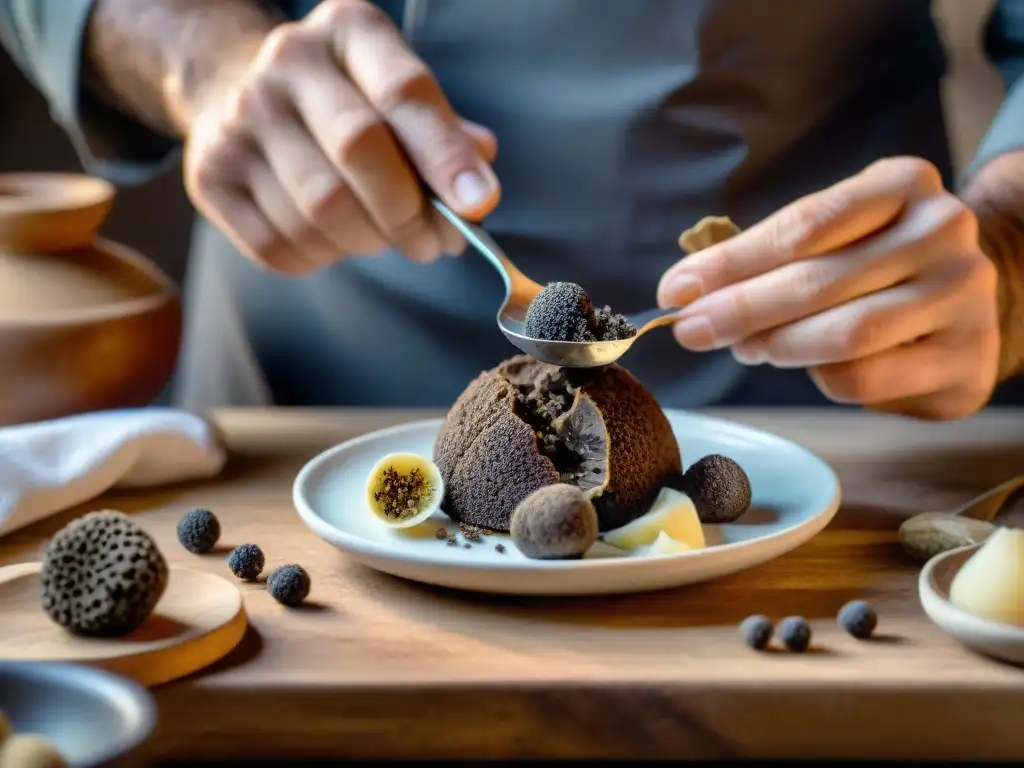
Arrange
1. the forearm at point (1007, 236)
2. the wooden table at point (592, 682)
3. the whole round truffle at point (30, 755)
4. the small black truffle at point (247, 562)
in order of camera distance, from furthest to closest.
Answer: the forearm at point (1007, 236), the small black truffle at point (247, 562), the wooden table at point (592, 682), the whole round truffle at point (30, 755)

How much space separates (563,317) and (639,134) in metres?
0.61

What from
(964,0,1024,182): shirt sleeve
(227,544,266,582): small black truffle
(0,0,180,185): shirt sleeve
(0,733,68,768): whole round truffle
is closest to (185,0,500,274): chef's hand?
(0,0,180,185): shirt sleeve

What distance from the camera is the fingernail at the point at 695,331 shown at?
122 cm

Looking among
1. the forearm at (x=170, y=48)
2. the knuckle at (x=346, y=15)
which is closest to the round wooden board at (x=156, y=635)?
the knuckle at (x=346, y=15)

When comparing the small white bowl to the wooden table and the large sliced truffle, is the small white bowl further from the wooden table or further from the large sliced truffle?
the large sliced truffle

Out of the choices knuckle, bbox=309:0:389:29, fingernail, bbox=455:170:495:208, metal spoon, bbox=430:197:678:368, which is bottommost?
metal spoon, bbox=430:197:678:368

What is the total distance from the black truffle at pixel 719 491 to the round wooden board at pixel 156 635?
415 millimetres

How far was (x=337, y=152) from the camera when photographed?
4.36 ft

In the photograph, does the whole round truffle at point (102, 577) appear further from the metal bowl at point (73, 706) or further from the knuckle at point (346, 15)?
the knuckle at point (346, 15)

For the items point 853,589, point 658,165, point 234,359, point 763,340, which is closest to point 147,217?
point 234,359

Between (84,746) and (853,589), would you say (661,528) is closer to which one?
(853,589)

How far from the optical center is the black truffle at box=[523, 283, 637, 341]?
1.10 m

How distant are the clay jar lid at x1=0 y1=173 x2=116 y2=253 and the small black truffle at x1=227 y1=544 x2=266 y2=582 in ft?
1.71

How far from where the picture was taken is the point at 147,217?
2711mm
